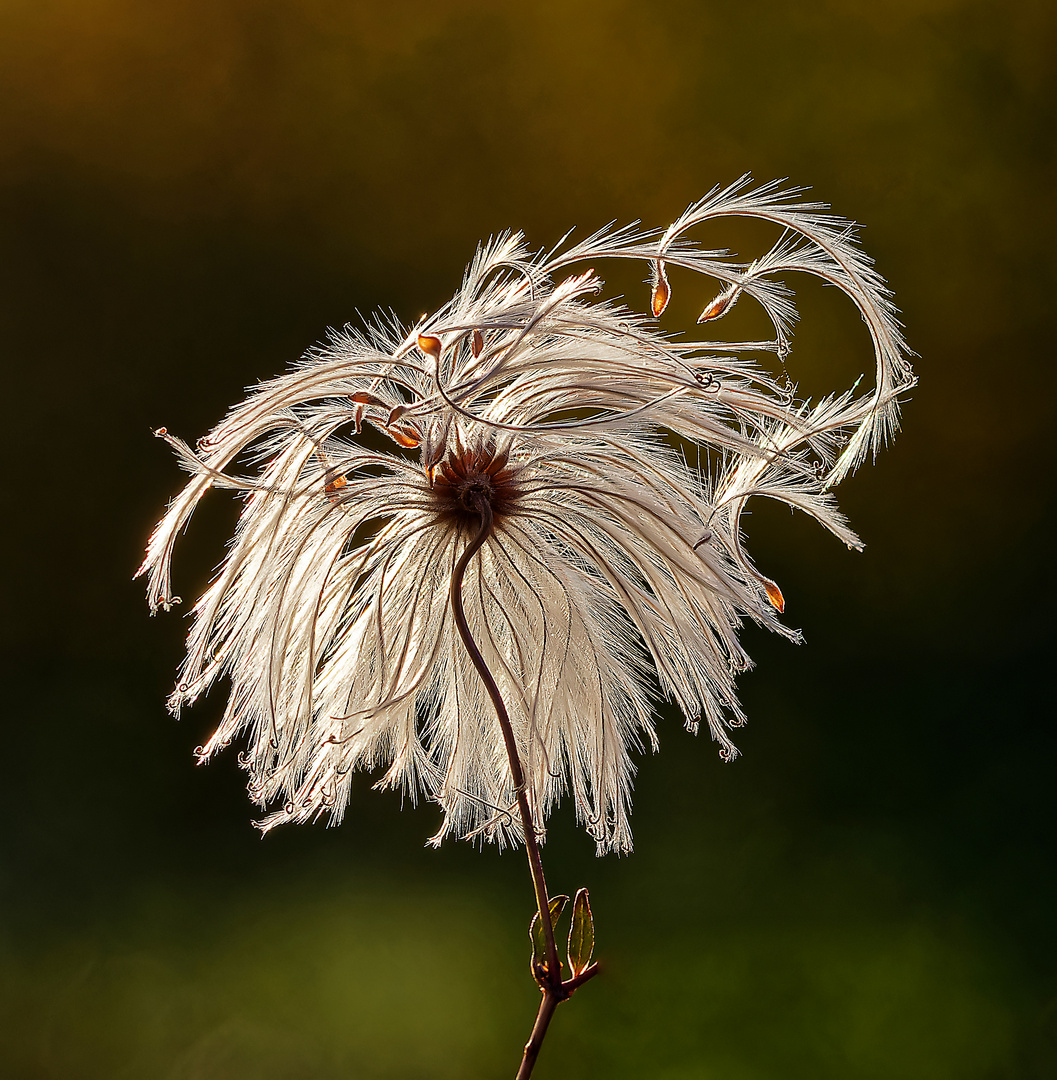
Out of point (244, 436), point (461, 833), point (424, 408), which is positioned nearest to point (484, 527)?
point (424, 408)

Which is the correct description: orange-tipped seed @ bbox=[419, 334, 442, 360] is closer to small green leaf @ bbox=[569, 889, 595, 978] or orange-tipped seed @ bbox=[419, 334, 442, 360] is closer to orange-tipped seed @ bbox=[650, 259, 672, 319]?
orange-tipped seed @ bbox=[650, 259, 672, 319]

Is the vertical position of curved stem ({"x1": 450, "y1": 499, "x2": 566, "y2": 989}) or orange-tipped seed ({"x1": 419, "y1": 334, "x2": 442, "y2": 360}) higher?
orange-tipped seed ({"x1": 419, "y1": 334, "x2": 442, "y2": 360})

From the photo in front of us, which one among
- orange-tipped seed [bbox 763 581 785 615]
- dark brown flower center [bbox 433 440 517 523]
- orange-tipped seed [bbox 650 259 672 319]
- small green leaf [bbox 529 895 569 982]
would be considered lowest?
small green leaf [bbox 529 895 569 982]

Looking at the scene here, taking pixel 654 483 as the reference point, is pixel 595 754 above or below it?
below

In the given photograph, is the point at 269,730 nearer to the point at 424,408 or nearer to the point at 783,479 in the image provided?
the point at 424,408

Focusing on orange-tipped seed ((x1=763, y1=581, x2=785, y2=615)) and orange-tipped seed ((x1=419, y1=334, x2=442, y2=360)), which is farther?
orange-tipped seed ((x1=763, y1=581, x2=785, y2=615))

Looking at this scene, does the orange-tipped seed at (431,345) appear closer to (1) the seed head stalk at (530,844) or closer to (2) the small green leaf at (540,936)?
(1) the seed head stalk at (530,844)

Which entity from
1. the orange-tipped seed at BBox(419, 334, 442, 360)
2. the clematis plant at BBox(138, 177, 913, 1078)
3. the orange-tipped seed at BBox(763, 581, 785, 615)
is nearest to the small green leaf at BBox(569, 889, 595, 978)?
the clematis plant at BBox(138, 177, 913, 1078)
